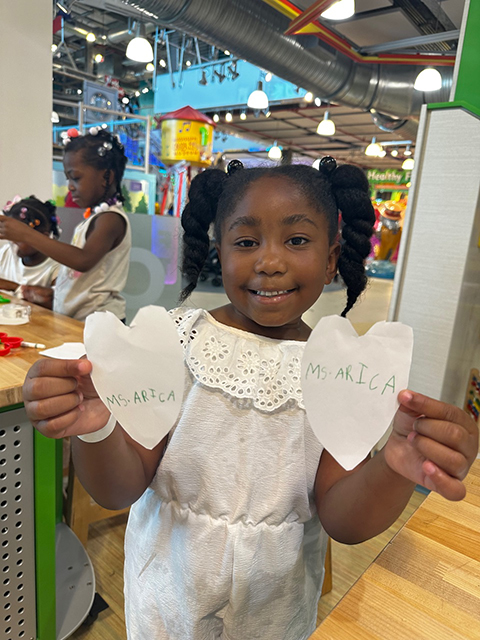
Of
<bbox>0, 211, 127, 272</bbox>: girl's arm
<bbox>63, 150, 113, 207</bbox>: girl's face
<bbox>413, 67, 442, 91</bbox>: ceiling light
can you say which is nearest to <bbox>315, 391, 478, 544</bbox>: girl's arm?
<bbox>0, 211, 127, 272</bbox>: girl's arm

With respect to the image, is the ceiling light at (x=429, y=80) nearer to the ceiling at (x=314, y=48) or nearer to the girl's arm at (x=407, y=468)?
the ceiling at (x=314, y=48)

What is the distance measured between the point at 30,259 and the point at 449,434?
2142mm

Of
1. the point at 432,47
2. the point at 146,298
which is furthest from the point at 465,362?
the point at 432,47

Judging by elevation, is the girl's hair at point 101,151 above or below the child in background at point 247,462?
above

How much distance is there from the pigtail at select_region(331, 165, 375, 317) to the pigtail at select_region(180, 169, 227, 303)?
8.8 inches

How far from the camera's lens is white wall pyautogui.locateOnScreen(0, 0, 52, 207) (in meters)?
2.59

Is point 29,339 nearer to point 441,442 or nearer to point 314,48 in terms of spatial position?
point 441,442

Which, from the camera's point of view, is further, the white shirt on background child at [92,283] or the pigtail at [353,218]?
the white shirt on background child at [92,283]

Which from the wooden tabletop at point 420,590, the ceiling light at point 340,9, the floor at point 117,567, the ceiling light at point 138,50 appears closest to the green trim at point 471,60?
the floor at point 117,567

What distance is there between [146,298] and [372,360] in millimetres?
3385

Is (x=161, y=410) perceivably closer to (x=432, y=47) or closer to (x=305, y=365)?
(x=305, y=365)

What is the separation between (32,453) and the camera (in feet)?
3.62

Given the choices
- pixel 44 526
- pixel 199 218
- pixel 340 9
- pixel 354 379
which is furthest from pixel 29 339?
pixel 340 9

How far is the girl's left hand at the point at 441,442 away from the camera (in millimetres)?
471
